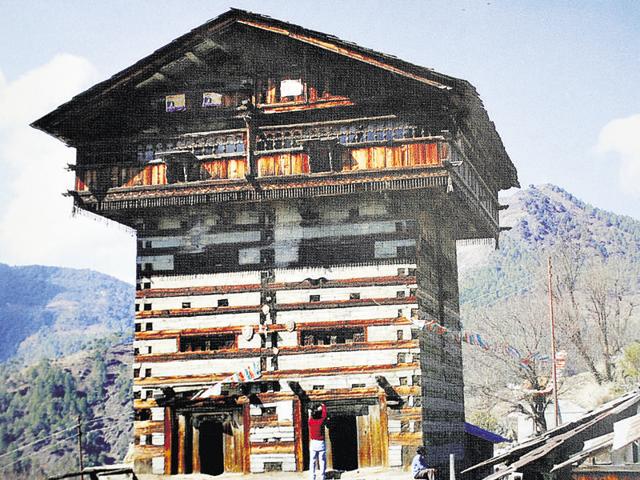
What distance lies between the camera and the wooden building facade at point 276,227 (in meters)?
23.6

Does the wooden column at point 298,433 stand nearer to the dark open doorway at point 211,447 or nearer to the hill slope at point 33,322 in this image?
the dark open doorway at point 211,447

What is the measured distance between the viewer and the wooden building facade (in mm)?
23578

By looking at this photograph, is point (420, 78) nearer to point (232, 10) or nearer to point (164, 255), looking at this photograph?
point (232, 10)

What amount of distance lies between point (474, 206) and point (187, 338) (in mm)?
8495

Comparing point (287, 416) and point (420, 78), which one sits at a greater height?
point (420, 78)

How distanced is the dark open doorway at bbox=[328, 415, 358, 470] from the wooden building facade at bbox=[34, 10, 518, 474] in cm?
6

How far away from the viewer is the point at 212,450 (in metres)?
24.9

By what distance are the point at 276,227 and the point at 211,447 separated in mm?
5736

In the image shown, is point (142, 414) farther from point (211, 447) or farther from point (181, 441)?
point (211, 447)

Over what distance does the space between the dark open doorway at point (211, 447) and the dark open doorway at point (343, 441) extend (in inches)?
111

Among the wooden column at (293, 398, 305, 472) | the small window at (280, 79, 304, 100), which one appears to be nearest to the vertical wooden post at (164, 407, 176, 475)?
the wooden column at (293, 398, 305, 472)

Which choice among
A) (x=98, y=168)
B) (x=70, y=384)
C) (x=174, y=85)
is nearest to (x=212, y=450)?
(x=98, y=168)

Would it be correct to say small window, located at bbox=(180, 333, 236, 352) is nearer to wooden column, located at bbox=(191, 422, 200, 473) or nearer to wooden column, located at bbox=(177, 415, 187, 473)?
wooden column, located at bbox=(177, 415, 187, 473)

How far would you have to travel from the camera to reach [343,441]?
24.8m
